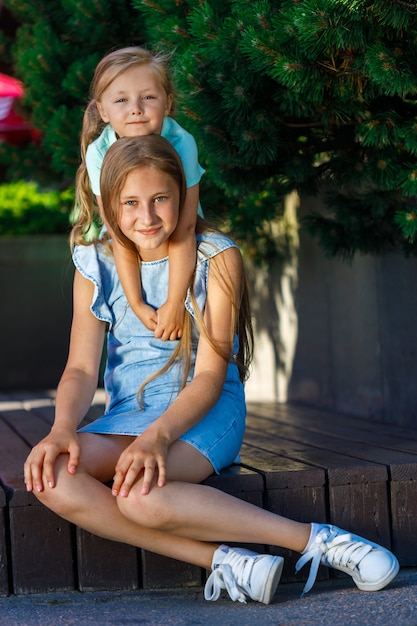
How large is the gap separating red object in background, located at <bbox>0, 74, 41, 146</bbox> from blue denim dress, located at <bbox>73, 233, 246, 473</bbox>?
2594mm

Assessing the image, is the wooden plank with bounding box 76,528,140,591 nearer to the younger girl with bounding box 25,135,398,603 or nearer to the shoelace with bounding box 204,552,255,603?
the younger girl with bounding box 25,135,398,603

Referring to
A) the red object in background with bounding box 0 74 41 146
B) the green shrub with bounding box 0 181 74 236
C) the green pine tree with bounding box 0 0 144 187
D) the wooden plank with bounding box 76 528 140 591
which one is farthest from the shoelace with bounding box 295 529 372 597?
the green shrub with bounding box 0 181 74 236

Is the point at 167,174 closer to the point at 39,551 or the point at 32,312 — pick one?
the point at 39,551

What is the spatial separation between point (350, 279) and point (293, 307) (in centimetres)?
58

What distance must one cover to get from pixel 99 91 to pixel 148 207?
0.56 m

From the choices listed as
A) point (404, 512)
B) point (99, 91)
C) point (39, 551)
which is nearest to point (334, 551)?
point (404, 512)

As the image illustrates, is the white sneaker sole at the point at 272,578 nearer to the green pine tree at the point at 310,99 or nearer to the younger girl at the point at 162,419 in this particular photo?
the younger girl at the point at 162,419

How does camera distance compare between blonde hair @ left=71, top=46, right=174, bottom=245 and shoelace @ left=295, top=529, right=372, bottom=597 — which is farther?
blonde hair @ left=71, top=46, right=174, bottom=245

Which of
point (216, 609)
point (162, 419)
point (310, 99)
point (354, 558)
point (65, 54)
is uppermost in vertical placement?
point (65, 54)

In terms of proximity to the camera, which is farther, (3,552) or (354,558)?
(3,552)

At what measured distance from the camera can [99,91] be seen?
2867 mm

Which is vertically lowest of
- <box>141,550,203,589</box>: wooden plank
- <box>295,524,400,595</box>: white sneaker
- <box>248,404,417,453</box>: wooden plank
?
<box>141,550,203,589</box>: wooden plank

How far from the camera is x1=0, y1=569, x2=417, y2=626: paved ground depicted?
2.18 m

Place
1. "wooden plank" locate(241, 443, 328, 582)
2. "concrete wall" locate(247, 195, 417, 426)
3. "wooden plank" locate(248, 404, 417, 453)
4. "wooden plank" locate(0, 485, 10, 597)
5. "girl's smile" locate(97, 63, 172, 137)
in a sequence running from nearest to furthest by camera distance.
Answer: "wooden plank" locate(0, 485, 10, 597) → "wooden plank" locate(241, 443, 328, 582) → "girl's smile" locate(97, 63, 172, 137) → "wooden plank" locate(248, 404, 417, 453) → "concrete wall" locate(247, 195, 417, 426)
